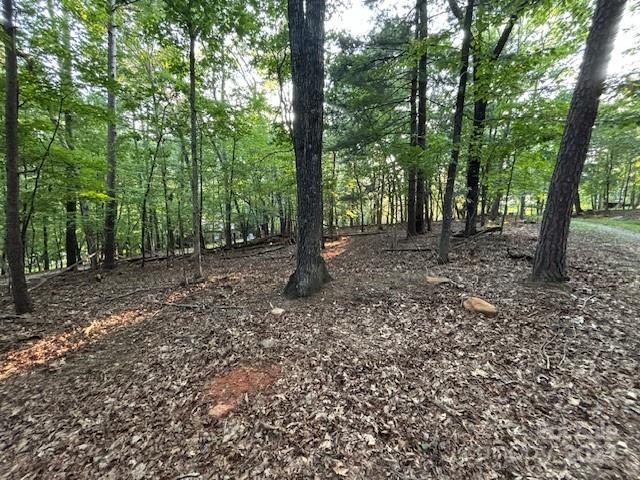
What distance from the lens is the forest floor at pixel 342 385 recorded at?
7.45 feet

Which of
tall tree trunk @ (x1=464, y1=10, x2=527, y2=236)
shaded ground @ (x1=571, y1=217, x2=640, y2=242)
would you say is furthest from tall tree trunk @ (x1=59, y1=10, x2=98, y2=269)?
shaded ground @ (x1=571, y1=217, x2=640, y2=242)

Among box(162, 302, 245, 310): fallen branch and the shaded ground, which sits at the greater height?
the shaded ground

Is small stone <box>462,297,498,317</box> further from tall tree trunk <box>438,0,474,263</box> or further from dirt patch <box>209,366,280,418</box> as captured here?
dirt patch <box>209,366,280,418</box>

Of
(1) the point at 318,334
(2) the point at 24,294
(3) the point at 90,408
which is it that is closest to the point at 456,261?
(1) the point at 318,334

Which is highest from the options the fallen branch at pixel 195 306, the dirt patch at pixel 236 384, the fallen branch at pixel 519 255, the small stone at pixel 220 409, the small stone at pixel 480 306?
the fallen branch at pixel 519 255

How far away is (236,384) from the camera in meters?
3.19

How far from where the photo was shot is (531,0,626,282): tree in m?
4.12

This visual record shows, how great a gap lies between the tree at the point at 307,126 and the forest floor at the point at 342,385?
2.21 ft

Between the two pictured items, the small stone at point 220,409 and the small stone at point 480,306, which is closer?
the small stone at point 220,409

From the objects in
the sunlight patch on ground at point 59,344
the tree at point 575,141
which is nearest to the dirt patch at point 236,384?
the sunlight patch on ground at point 59,344

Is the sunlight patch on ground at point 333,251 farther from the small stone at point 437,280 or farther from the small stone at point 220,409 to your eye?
the small stone at point 220,409

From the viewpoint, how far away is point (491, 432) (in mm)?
2389

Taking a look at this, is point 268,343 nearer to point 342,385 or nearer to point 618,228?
point 342,385

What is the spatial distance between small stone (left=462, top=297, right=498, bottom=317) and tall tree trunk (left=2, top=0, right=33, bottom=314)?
8.34m
